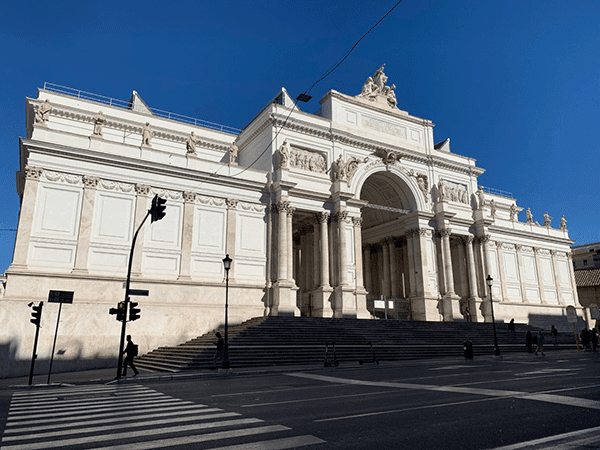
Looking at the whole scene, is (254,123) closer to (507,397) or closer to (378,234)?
(378,234)

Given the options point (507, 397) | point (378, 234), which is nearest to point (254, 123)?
point (378, 234)

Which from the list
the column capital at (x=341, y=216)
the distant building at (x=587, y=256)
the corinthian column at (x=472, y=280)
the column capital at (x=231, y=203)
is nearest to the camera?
the column capital at (x=231, y=203)

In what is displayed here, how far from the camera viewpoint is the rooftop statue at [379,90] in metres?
41.8

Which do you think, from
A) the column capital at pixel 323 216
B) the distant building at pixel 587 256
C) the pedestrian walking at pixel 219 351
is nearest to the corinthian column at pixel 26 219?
the pedestrian walking at pixel 219 351

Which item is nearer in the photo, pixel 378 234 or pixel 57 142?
pixel 57 142

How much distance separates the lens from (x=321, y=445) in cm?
619

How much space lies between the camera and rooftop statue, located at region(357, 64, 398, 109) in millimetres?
41838

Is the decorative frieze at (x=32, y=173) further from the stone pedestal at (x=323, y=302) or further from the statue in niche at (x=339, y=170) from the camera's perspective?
the statue in niche at (x=339, y=170)

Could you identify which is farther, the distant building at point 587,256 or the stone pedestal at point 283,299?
the distant building at point 587,256

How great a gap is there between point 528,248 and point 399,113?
22.0 meters

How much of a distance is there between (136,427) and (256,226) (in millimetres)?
25813

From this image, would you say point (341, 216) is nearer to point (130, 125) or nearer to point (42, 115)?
point (130, 125)

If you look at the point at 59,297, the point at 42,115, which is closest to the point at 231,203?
the point at 42,115

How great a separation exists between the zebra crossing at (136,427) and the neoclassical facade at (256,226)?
52.7ft
